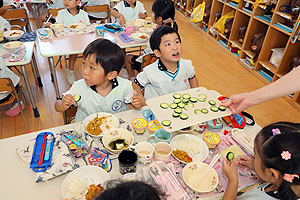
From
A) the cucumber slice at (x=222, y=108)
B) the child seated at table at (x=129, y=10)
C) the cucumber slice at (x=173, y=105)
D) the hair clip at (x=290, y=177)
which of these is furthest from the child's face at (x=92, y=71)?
the child seated at table at (x=129, y=10)

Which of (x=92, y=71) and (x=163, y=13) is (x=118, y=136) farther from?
(x=163, y=13)

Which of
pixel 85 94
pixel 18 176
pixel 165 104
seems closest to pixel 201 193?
pixel 165 104

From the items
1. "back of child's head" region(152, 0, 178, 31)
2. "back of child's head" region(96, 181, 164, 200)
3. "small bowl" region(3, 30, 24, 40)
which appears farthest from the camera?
"back of child's head" region(152, 0, 178, 31)

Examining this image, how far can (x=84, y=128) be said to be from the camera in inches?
46.5

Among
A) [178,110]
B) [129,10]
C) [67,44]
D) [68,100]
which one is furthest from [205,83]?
[68,100]

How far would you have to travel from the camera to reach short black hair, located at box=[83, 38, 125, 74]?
136 centimetres

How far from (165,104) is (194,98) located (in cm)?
19

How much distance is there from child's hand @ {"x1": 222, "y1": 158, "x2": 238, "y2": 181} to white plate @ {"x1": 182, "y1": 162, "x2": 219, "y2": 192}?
46 mm

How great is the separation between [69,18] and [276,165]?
9.21 ft

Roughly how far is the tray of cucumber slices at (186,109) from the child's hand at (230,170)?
0.83 feet

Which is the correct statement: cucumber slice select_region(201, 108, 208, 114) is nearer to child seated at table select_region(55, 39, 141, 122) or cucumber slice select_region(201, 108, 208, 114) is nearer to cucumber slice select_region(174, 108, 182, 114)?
cucumber slice select_region(174, 108, 182, 114)

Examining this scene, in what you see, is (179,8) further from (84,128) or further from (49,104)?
(84,128)

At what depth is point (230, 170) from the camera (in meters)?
0.95

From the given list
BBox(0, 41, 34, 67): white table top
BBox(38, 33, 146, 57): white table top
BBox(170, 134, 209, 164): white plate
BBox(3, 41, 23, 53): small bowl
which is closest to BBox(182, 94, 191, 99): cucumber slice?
BBox(170, 134, 209, 164): white plate
